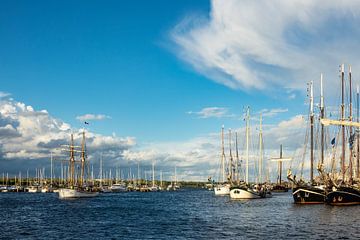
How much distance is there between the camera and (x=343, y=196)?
8644 cm

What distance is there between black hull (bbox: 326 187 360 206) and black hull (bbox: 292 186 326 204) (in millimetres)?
2985

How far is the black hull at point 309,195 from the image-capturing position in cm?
9125

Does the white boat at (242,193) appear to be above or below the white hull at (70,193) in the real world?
above

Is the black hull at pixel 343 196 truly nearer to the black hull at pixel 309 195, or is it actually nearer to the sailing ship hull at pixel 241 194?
the black hull at pixel 309 195

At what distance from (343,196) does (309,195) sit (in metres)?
7.49

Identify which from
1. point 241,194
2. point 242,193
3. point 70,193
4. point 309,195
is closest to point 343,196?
point 309,195

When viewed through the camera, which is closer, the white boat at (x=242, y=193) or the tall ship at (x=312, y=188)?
the tall ship at (x=312, y=188)

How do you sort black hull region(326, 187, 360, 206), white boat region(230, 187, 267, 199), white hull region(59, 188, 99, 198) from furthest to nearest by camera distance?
white hull region(59, 188, 99, 198) → white boat region(230, 187, 267, 199) → black hull region(326, 187, 360, 206)

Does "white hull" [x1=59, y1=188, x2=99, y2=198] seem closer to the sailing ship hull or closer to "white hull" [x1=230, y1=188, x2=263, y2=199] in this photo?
the sailing ship hull

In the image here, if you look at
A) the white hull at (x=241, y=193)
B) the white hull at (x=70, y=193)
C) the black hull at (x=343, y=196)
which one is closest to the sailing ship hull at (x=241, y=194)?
the white hull at (x=241, y=193)

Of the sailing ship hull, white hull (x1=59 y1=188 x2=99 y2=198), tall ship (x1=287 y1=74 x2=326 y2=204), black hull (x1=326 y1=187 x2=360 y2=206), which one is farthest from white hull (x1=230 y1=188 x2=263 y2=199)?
white hull (x1=59 y1=188 x2=99 y2=198)

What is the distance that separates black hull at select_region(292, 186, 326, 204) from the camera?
299ft

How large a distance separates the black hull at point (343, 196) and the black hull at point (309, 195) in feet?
9.79

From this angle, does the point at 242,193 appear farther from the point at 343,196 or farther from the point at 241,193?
the point at 343,196
